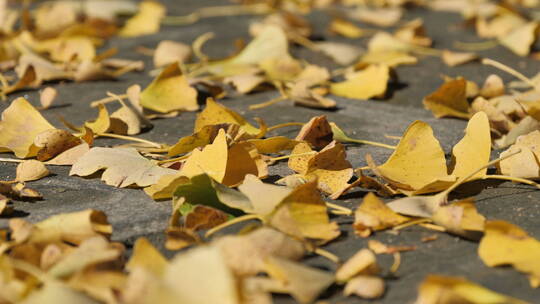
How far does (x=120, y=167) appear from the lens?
1204mm

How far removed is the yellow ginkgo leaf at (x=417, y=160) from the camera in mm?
1163

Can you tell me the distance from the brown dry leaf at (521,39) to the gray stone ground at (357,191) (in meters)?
0.03

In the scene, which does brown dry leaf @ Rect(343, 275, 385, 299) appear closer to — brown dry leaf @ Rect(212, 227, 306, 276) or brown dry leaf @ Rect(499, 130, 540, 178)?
brown dry leaf @ Rect(212, 227, 306, 276)

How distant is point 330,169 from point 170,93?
1.73 feet

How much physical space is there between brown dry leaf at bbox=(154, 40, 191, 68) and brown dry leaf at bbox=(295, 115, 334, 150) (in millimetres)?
747

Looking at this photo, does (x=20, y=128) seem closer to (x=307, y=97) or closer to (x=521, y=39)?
(x=307, y=97)

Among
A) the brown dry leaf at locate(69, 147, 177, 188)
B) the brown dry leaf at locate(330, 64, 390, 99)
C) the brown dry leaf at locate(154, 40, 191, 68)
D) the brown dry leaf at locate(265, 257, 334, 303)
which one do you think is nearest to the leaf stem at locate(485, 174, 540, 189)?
the brown dry leaf at locate(265, 257, 334, 303)

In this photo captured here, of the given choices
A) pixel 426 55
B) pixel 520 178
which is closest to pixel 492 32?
pixel 426 55

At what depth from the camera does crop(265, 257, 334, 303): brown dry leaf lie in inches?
33.1

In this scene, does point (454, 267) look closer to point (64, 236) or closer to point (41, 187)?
point (64, 236)

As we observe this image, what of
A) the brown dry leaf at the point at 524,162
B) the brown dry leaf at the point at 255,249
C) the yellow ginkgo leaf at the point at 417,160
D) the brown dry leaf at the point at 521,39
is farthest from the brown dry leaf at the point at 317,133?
the brown dry leaf at the point at 521,39

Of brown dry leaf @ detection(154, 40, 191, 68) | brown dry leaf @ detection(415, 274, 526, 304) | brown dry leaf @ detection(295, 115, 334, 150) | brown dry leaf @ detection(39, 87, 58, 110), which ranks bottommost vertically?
brown dry leaf @ detection(154, 40, 191, 68)

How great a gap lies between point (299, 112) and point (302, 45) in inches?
27.0

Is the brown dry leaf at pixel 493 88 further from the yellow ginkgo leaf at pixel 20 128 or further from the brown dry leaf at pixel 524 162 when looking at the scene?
the yellow ginkgo leaf at pixel 20 128
